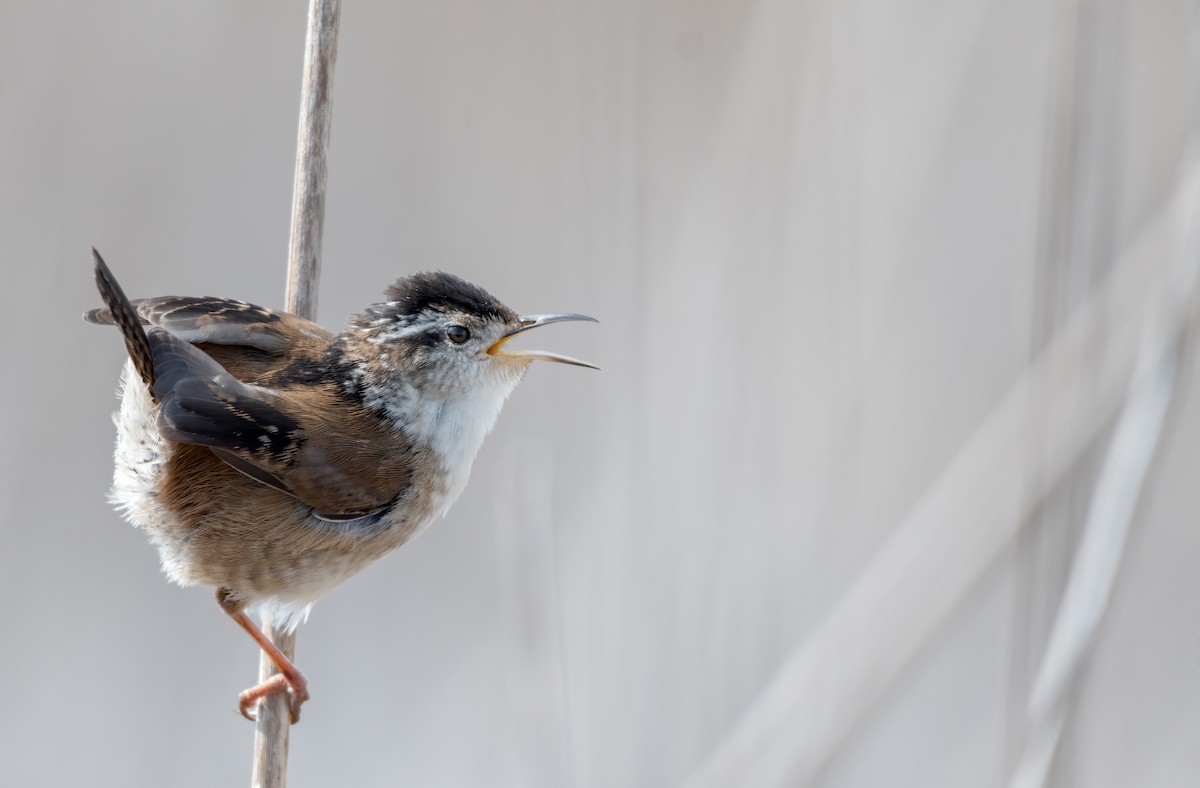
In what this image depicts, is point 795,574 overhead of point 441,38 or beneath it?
beneath

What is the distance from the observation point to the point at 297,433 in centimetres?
221

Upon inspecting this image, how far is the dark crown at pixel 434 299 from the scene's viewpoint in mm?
2396

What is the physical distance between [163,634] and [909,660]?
2.30m

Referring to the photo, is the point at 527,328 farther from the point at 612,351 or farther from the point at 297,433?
the point at 612,351

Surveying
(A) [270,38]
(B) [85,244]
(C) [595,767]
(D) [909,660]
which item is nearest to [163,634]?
(B) [85,244]

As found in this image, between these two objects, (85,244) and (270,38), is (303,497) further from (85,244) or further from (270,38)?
(270,38)

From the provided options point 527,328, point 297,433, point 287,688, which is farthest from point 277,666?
point 527,328

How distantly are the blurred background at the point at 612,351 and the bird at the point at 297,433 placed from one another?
244 millimetres

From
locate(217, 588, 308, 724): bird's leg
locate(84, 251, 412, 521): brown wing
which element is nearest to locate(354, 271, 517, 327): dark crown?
locate(84, 251, 412, 521): brown wing

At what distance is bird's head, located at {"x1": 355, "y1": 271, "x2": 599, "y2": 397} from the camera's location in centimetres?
239

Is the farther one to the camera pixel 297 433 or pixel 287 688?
pixel 287 688

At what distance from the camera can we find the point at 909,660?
210cm

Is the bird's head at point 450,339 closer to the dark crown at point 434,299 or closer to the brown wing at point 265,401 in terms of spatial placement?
the dark crown at point 434,299

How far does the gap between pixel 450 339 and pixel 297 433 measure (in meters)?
0.41
